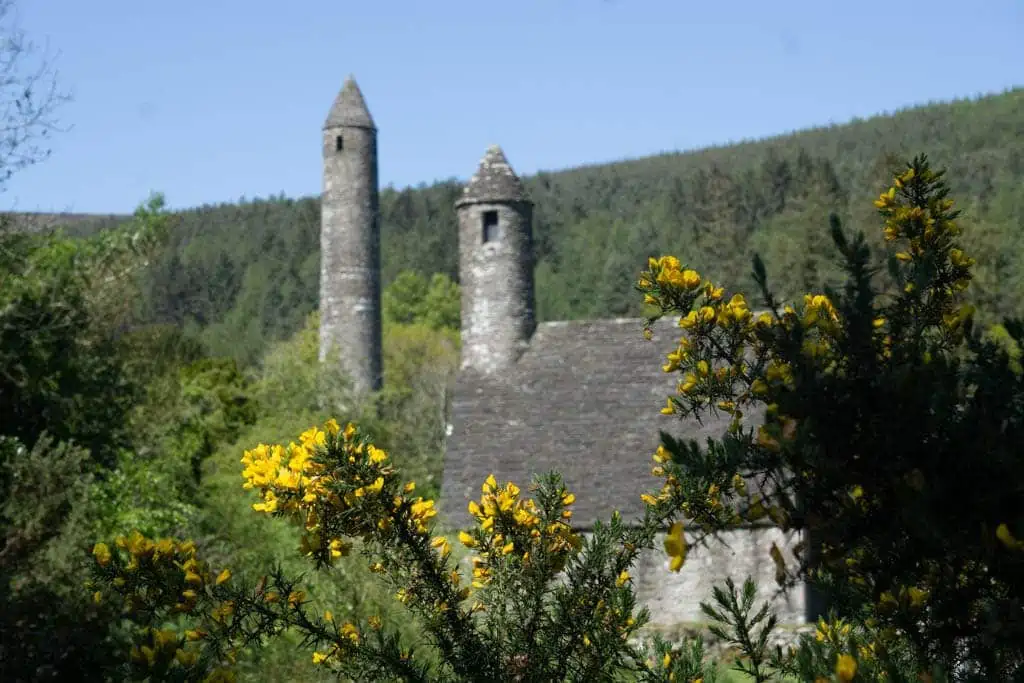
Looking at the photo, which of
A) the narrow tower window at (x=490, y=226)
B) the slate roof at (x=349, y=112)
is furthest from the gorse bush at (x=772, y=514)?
the slate roof at (x=349, y=112)

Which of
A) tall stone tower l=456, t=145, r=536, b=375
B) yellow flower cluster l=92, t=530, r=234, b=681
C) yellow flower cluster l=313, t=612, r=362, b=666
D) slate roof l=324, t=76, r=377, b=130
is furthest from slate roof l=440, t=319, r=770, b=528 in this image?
slate roof l=324, t=76, r=377, b=130

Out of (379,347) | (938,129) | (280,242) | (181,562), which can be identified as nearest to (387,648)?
(181,562)

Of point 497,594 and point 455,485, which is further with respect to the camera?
point 455,485

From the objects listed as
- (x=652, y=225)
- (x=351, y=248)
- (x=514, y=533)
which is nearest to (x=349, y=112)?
(x=351, y=248)

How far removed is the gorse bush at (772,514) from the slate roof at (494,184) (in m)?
19.1

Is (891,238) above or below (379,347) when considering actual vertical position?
above

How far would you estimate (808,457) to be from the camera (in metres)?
3.45

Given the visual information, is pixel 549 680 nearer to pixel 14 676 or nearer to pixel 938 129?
pixel 14 676

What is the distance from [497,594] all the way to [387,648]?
559 millimetres

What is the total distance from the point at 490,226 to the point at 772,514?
21555 mm

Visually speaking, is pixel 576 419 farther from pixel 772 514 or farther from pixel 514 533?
pixel 772 514

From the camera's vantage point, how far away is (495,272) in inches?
969

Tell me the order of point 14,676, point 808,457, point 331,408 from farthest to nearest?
point 331,408, point 14,676, point 808,457

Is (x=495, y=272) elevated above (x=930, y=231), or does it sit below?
below
